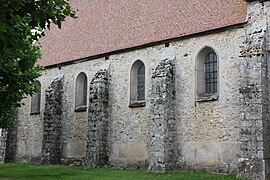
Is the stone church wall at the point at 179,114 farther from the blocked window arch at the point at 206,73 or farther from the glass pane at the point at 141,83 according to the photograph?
the glass pane at the point at 141,83

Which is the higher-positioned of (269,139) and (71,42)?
(71,42)

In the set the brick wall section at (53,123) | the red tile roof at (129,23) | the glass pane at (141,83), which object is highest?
the red tile roof at (129,23)

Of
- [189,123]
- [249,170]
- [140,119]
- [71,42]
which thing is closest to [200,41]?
[189,123]

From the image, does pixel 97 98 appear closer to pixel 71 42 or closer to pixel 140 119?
pixel 140 119

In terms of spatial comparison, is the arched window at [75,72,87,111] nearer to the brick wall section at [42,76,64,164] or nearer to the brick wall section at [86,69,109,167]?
the brick wall section at [42,76,64,164]

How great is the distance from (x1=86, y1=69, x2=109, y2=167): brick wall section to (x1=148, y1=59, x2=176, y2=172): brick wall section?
3532 millimetres

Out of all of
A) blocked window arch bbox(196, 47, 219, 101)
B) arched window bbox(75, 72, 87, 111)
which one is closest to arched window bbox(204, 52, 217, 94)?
blocked window arch bbox(196, 47, 219, 101)

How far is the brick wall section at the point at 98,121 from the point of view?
1933cm

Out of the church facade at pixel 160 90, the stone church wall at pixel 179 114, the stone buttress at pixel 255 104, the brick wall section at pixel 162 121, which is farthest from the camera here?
the brick wall section at pixel 162 121

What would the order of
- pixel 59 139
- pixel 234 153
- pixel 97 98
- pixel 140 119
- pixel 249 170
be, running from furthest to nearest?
pixel 59 139, pixel 97 98, pixel 140 119, pixel 234 153, pixel 249 170

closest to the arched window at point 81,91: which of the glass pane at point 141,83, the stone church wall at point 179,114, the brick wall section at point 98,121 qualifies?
the stone church wall at point 179,114

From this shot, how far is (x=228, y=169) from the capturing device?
1516cm

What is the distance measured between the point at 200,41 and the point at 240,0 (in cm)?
234

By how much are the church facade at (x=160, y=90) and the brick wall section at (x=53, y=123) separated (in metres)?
0.06
